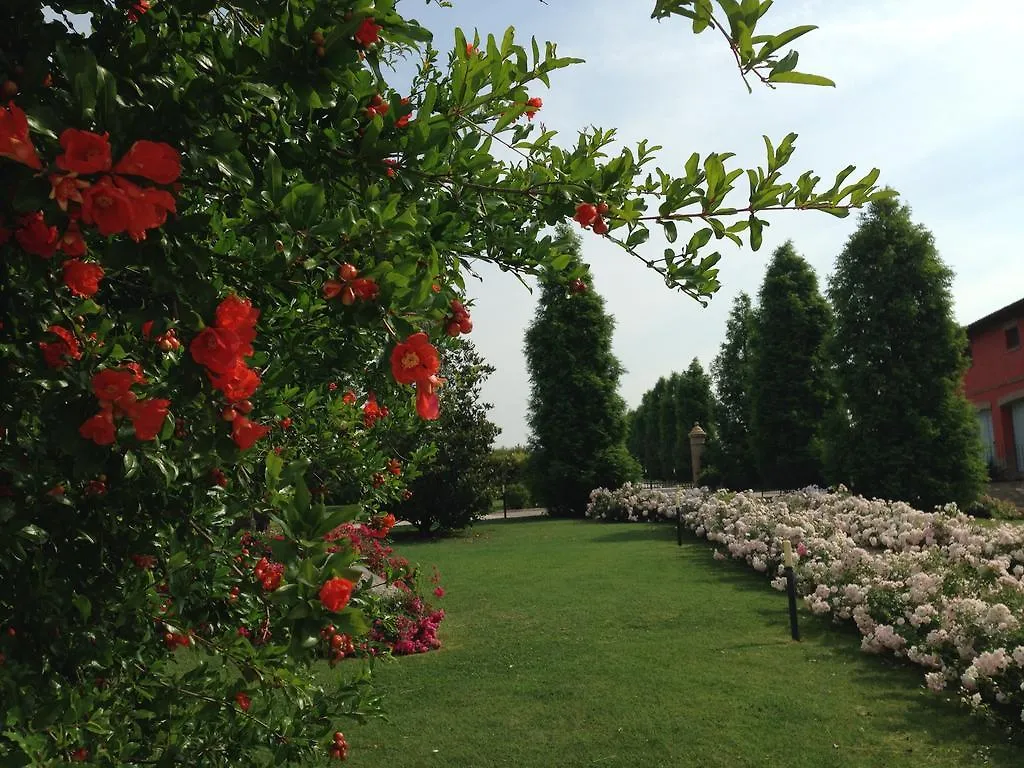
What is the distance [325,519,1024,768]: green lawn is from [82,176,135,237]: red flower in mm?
4610

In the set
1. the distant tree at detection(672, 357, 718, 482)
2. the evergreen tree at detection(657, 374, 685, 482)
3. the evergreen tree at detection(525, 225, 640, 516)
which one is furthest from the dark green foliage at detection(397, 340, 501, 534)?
the evergreen tree at detection(657, 374, 685, 482)

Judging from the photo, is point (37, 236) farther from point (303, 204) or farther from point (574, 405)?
point (574, 405)

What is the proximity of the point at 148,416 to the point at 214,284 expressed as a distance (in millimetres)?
346

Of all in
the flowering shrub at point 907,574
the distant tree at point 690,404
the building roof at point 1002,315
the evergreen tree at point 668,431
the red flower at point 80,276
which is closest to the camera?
the red flower at point 80,276

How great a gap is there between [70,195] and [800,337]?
26785 millimetres

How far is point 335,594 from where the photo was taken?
1.08 metres

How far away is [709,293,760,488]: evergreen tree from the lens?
92.9 ft

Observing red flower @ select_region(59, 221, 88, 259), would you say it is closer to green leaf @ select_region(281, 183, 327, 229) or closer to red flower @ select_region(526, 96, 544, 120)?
green leaf @ select_region(281, 183, 327, 229)

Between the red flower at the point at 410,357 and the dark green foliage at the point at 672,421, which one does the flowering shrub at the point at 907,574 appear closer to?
the red flower at the point at 410,357

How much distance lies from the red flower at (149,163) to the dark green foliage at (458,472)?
16891mm

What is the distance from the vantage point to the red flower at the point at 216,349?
114cm

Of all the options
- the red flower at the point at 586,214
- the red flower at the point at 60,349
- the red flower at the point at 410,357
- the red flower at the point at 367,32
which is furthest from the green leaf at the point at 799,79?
the red flower at the point at 60,349

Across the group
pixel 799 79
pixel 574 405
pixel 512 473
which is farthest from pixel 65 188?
pixel 512 473

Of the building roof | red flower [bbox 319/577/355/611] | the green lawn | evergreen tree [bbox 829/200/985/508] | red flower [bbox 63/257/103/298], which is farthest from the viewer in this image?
the building roof
